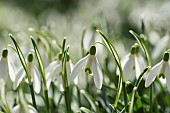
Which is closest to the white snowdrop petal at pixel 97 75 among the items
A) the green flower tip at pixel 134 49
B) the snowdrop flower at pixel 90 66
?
the snowdrop flower at pixel 90 66

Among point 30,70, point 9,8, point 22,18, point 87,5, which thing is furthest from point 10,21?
point 30,70

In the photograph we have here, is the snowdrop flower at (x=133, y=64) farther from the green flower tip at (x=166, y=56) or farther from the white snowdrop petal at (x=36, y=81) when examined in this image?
the white snowdrop petal at (x=36, y=81)

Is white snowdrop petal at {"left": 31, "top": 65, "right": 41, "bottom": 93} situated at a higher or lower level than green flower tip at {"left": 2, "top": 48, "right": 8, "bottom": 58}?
lower

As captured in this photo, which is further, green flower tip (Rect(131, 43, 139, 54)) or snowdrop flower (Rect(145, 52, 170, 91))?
green flower tip (Rect(131, 43, 139, 54))

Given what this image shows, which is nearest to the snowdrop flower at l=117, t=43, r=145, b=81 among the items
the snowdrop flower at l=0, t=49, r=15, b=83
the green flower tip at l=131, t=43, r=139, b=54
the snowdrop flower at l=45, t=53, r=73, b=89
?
the green flower tip at l=131, t=43, r=139, b=54

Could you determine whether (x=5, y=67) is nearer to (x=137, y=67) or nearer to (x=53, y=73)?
(x=53, y=73)

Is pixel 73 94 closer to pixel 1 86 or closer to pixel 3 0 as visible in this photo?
pixel 1 86

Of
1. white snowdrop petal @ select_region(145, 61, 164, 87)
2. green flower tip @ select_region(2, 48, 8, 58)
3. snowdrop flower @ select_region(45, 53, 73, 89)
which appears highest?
green flower tip @ select_region(2, 48, 8, 58)

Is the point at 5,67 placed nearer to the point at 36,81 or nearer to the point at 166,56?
the point at 36,81

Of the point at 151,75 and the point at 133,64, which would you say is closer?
the point at 151,75

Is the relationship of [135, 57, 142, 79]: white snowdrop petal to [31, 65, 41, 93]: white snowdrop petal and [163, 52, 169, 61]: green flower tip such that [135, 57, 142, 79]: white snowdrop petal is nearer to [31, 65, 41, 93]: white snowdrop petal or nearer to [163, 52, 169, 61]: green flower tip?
[163, 52, 169, 61]: green flower tip

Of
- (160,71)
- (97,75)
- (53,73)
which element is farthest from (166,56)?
(53,73)
